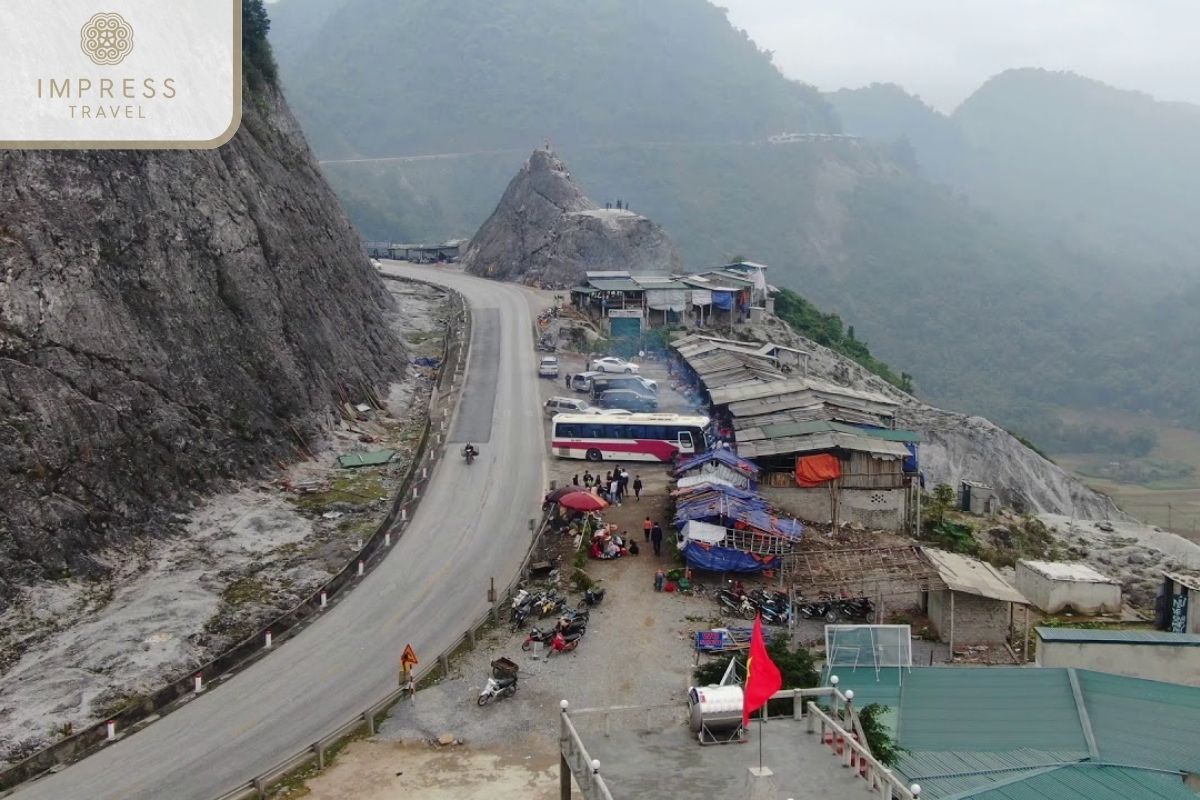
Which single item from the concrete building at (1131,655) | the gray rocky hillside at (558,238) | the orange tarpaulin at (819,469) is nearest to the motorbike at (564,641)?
the concrete building at (1131,655)

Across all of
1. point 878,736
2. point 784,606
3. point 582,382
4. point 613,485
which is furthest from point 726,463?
point 582,382

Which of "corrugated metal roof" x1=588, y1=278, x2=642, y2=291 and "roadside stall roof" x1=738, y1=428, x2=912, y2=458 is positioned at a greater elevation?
"corrugated metal roof" x1=588, y1=278, x2=642, y2=291

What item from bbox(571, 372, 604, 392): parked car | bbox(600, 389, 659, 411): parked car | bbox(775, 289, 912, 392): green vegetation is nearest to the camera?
bbox(600, 389, 659, 411): parked car

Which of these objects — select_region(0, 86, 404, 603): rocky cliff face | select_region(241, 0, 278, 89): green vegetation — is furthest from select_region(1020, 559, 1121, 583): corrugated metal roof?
select_region(241, 0, 278, 89): green vegetation

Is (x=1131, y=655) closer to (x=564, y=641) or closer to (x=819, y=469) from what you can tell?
(x=564, y=641)

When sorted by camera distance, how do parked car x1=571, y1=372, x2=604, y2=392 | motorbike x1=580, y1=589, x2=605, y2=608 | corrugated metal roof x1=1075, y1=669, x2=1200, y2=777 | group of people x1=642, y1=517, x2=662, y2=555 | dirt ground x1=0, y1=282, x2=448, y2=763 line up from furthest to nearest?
parked car x1=571, y1=372, x2=604, y2=392
group of people x1=642, y1=517, x2=662, y2=555
motorbike x1=580, y1=589, x2=605, y2=608
dirt ground x1=0, y1=282, x2=448, y2=763
corrugated metal roof x1=1075, y1=669, x2=1200, y2=777

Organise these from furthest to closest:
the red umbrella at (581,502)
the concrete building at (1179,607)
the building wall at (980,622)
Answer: the red umbrella at (581,502), the concrete building at (1179,607), the building wall at (980,622)

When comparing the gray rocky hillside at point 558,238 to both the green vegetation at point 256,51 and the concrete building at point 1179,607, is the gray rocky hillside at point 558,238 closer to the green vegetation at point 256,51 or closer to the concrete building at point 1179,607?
the green vegetation at point 256,51

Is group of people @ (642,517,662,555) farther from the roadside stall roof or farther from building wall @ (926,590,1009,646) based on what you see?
building wall @ (926,590,1009,646)
